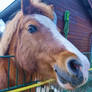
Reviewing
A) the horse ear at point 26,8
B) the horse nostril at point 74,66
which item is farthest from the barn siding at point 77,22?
the horse nostril at point 74,66

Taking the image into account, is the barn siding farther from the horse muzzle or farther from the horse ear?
the horse muzzle

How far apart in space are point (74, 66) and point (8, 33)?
0.98m

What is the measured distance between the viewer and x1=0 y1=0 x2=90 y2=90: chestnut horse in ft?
3.37

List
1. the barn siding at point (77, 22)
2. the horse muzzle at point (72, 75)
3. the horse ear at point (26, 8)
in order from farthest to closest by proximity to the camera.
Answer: the barn siding at point (77, 22) < the horse ear at point (26, 8) < the horse muzzle at point (72, 75)

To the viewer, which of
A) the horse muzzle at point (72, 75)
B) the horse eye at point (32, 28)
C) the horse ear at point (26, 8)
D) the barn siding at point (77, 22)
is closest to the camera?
the horse muzzle at point (72, 75)

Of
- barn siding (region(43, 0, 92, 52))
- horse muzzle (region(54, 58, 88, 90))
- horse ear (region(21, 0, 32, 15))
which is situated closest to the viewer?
horse muzzle (region(54, 58, 88, 90))

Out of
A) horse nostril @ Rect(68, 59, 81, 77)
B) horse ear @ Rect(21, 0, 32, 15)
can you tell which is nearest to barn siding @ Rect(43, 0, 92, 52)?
horse ear @ Rect(21, 0, 32, 15)

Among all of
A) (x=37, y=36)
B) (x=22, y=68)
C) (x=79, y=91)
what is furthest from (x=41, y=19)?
(x=79, y=91)

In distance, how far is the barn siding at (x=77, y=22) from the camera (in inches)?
132

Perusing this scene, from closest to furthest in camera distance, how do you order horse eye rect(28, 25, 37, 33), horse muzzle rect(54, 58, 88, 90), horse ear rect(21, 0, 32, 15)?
horse muzzle rect(54, 58, 88, 90) < horse eye rect(28, 25, 37, 33) < horse ear rect(21, 0, 32, 15)

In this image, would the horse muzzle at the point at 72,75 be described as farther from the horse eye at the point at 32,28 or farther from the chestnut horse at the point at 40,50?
the horse eye at the point at 32,28

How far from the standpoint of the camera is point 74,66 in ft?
3.50

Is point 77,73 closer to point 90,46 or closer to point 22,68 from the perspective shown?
point 22,68

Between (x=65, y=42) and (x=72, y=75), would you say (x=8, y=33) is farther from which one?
(x=72, y=75)
